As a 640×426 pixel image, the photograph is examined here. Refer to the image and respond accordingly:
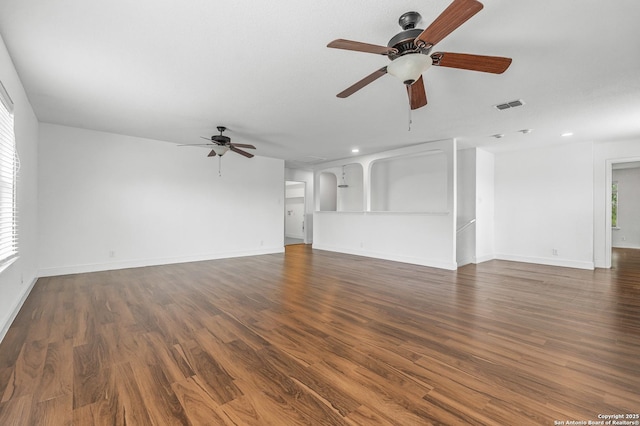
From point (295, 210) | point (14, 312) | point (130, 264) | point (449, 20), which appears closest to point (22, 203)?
point (14, 312)

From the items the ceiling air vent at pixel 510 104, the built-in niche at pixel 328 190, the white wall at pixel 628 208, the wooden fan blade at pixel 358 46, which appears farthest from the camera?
the built-in niche at pixel 328 190

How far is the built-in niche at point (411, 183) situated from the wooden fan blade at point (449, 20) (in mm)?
4716

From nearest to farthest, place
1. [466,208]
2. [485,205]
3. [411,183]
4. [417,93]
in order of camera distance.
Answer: [417,93] → [466,208] → [485,205] → [411,183]

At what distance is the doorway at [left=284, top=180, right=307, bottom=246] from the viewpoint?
11031 mm

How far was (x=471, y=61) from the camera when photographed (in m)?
2.02

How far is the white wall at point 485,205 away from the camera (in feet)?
20.6

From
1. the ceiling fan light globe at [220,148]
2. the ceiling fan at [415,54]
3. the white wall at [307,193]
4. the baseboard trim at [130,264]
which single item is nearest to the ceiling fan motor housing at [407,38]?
the ceiling fan at [415,54]

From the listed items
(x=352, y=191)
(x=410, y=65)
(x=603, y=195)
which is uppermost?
(x=410, y=65)

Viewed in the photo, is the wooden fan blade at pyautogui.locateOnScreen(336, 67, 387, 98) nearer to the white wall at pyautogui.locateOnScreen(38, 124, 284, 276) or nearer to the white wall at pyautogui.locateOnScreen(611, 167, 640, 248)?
the white wall at pyautogui.locateOnScreen(38, 124, 284, 276)

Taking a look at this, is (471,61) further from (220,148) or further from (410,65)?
(220,148)

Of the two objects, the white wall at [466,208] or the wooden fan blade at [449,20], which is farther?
the white wall at [466,208]

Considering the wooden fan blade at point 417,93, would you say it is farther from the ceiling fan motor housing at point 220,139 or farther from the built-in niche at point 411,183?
the built-in niche at point 411,183

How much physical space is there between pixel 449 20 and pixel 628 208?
36.9 ft

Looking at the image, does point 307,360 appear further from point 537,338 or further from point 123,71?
point 123,71
